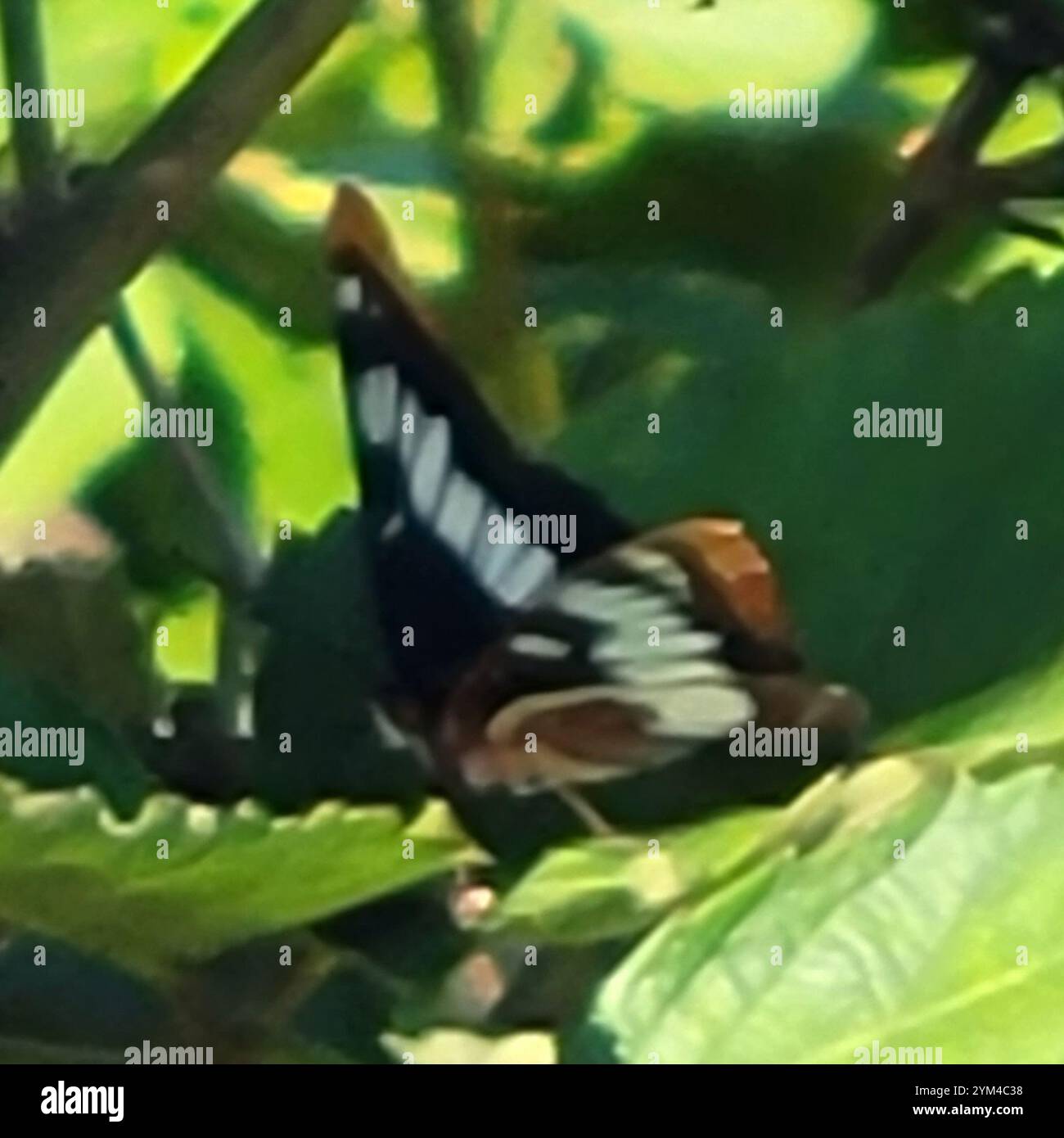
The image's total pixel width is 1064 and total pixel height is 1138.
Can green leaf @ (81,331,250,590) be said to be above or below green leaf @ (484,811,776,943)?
above

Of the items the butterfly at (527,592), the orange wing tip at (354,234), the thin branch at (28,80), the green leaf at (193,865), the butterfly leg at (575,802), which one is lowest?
the green leaf at (193,865)

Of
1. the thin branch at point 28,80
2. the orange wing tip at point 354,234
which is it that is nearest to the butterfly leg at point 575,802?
the orange wing tip at point 354,234

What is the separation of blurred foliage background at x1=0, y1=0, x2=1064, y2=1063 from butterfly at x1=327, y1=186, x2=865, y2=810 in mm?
18

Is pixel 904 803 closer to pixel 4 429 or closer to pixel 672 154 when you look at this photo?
pixel 672 154

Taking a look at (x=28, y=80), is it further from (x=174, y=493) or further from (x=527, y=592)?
(x=527, y=592)

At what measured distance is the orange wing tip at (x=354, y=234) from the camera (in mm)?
778

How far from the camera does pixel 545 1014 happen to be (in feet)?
2.62

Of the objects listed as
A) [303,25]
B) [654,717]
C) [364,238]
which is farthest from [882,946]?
[303,25]

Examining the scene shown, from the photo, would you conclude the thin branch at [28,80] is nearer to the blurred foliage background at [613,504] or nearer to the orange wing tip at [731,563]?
the blurred foliage background at [613,504]

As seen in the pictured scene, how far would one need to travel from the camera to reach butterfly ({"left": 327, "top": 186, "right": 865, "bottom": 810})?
2.57ft

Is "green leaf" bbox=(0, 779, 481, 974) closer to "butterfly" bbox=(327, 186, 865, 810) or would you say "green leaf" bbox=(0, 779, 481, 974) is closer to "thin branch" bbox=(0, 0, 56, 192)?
"butterfly" bbox=(327, 186, 865, 810)

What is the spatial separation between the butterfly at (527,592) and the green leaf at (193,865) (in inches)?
2.7

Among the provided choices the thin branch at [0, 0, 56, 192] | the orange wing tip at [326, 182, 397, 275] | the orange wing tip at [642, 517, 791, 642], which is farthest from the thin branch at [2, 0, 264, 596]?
the orange wing tip at [642, 517, 791, 642]

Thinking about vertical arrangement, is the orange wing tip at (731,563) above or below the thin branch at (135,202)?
below
